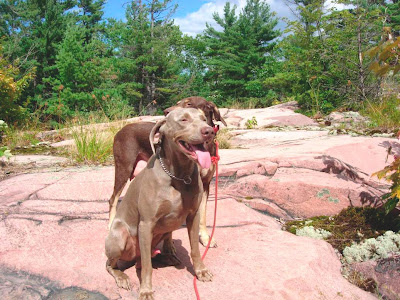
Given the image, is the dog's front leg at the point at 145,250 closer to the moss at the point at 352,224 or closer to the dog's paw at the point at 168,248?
the dog's paw at the point at 168,248

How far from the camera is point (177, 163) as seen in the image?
2498mm

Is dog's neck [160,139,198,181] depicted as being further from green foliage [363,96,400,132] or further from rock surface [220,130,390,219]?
green foliage [363,96,400,132]

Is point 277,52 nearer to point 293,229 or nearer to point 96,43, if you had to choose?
point 96,43

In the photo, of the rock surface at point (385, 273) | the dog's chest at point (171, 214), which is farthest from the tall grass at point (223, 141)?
the dog's chest at point (171, 214)

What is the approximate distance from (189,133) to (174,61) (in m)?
21.8

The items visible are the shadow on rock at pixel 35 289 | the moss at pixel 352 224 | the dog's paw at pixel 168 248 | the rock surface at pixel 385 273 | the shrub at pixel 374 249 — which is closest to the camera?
the shadow on rock at pixel 35 289

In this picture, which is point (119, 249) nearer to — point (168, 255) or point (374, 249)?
point (168, 255)

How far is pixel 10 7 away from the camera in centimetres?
2002

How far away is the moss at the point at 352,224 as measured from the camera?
3587mm

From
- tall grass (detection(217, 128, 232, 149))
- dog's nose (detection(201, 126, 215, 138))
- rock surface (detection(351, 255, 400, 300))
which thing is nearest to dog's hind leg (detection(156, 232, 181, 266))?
dog's nose (detection(201, 126, 215, 138))

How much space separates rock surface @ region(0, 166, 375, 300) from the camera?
252 cm

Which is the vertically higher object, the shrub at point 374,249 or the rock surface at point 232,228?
the rock surface at point 232,228

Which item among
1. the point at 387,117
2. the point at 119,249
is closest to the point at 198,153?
the point at 119,249

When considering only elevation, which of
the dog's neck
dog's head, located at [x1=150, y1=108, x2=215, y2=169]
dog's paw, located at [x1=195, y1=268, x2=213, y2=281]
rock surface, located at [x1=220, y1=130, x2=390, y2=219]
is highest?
dog's head, located at [x1=150, y1=108, x2=215, y2=169]
